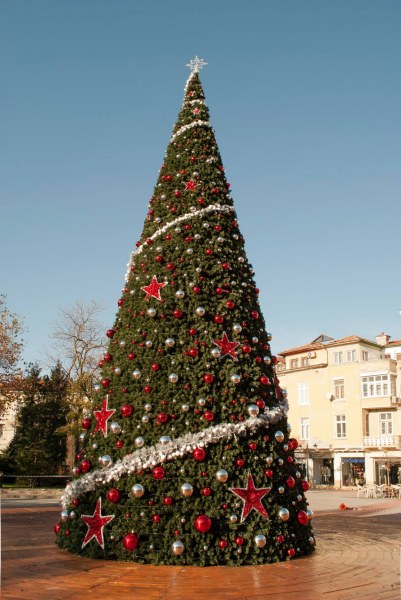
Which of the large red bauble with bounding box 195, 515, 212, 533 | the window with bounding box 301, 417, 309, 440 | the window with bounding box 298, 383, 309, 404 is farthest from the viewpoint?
the window with bounding box 298, 383, 309, 404

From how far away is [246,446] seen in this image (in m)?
6.41

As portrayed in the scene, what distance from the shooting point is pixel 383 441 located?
39.2 m

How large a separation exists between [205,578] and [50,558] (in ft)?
6.85

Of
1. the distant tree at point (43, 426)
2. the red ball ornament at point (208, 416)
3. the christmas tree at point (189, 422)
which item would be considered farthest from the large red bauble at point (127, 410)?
the distant tree at point (43, 426)

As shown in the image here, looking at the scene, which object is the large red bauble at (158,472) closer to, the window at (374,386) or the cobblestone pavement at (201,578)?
the cobblestone pavement at (201,578)

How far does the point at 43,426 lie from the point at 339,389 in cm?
2269

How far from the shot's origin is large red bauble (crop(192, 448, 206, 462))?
241 inches

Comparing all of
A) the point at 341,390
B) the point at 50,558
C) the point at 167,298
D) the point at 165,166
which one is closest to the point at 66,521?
the point at 50,558

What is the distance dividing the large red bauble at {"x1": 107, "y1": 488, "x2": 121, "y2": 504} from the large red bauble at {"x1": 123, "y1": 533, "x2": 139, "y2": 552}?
41 centimetres

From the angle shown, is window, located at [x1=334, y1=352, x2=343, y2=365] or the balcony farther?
window, located at [x1=334, y1=352, x2=343, y2=365]

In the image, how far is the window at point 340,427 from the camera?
4212 centimetres

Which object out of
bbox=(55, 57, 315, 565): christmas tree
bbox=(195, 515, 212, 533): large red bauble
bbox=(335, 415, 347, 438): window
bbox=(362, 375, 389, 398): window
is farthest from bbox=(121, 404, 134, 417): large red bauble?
bbox=(335, 415, 347, 438): window

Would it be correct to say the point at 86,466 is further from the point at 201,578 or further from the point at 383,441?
the point at 383,441

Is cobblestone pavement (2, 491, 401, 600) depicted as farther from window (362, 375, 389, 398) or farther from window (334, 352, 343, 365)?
window (334, 352, 343, 365)
